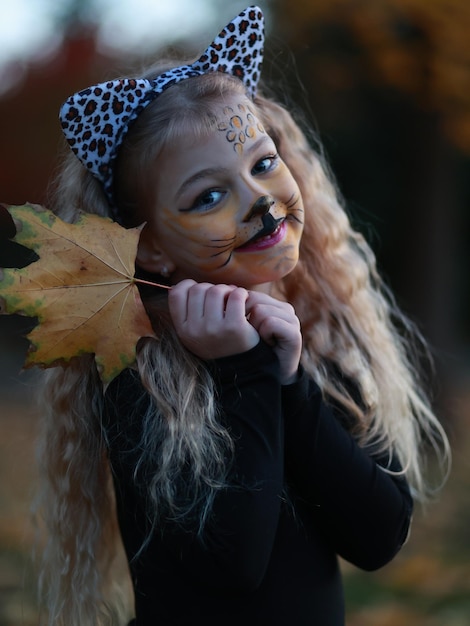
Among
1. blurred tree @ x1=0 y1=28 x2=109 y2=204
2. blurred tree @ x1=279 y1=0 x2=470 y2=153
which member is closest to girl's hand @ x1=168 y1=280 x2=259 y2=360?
blurred tree @ x1=279 y1=0 x2=470 y2=153

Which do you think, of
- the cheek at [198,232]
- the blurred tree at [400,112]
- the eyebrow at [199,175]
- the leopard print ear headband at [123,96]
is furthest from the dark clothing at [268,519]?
the blurred tree at [400,112]

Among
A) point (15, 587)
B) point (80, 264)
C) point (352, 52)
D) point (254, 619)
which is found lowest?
point (15, 587)

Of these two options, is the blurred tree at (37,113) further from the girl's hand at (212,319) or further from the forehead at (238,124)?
the girl's hand at (212,319)

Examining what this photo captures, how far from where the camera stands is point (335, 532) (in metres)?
1.87

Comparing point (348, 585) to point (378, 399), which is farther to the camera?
point (348, 585)

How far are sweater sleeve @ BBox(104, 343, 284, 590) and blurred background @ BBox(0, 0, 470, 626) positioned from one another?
136cm

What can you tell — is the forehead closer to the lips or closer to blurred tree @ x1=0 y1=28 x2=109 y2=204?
the lips

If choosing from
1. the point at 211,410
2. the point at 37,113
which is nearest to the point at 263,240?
the point at 211,410

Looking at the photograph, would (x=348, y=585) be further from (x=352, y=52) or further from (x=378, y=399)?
(x=352, y=52)

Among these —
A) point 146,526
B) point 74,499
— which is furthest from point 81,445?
point 146,526

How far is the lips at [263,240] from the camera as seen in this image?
185cm

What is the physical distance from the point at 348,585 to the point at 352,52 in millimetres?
4068

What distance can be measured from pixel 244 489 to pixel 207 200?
635 millimetres

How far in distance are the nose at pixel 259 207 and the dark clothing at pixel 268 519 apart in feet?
0.99
